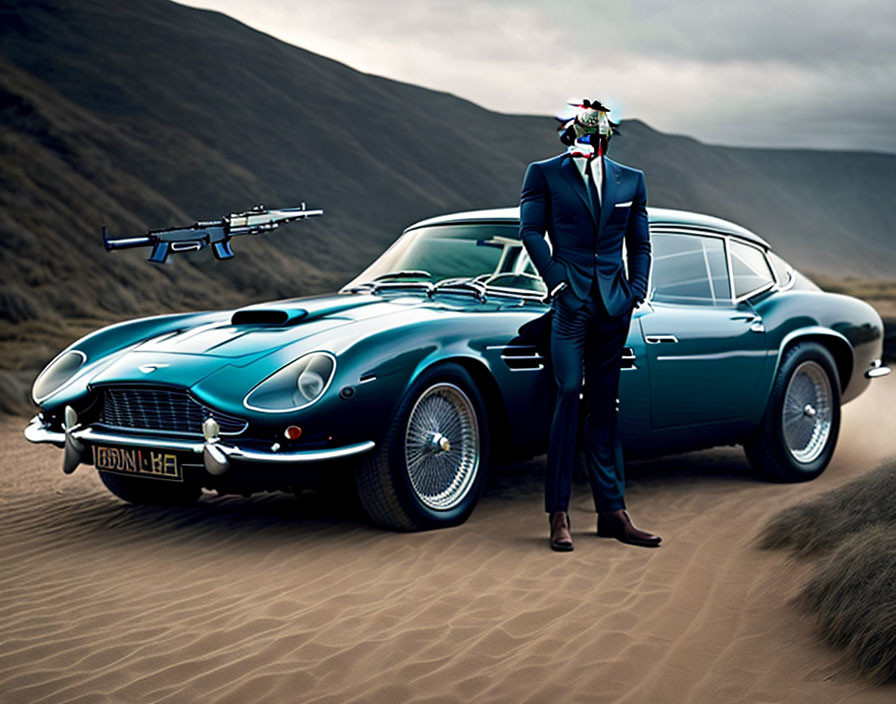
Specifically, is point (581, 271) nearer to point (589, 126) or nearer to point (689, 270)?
point (589, 126)

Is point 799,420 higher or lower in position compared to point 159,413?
lower

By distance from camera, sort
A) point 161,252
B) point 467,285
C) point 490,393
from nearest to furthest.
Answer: point 490,393 < point 467,285 < point 161,252

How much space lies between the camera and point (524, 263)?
6.52 metres

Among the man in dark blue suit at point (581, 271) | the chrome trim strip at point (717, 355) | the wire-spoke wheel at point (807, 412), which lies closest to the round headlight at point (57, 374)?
the man in dark blue suit at point (581, 271)

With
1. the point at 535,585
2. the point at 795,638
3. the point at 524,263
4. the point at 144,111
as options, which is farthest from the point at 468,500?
the point at 144,111

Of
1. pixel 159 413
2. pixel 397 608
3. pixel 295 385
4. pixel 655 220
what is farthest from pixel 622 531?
pixel 159 413

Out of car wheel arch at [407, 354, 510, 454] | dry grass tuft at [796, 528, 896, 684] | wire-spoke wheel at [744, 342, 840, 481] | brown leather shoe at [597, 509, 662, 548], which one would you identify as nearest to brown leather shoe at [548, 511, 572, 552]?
brown leather shoe at [597, 509, 662, 548]

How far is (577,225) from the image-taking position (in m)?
5.52

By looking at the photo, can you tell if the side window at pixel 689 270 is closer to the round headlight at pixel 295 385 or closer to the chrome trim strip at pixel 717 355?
the chrome trim strip at pixel 717 355

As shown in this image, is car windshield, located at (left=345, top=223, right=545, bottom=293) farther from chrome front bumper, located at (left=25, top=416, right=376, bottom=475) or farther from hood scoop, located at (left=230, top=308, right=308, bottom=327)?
chrome front bumper, located at (left=25, top=416, right=376, bottom=475)

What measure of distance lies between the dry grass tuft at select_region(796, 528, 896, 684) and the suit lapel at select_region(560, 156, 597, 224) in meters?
2.01

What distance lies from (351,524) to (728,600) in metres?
2.14

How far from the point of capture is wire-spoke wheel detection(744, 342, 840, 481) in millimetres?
7301

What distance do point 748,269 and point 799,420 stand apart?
3.55ft
